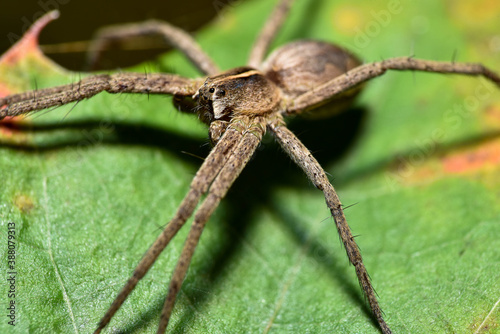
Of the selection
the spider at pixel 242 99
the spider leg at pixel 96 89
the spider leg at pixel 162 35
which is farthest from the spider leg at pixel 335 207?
the spider leg at pixel 162 35

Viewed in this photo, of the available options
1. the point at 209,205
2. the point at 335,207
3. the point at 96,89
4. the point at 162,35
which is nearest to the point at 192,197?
the point at 209,205

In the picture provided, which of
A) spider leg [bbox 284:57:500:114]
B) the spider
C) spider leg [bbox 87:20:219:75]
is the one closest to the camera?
the spider

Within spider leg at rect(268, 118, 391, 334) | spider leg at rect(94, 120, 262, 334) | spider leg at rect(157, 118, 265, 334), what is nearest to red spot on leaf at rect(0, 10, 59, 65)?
spider leg at rect(94, 120, 262, 334)

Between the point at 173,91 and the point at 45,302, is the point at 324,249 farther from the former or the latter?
the point at 45,302

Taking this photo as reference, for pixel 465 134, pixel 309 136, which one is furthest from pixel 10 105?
pixel 465 134

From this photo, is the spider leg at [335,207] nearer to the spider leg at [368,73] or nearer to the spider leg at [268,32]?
Answer: the spider leg at [368,73]

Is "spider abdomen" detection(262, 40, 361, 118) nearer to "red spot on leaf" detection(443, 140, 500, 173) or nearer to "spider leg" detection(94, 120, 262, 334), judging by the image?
"spider leg" detection(94, 120, 262, 334)

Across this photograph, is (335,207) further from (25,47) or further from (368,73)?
(25,47)
